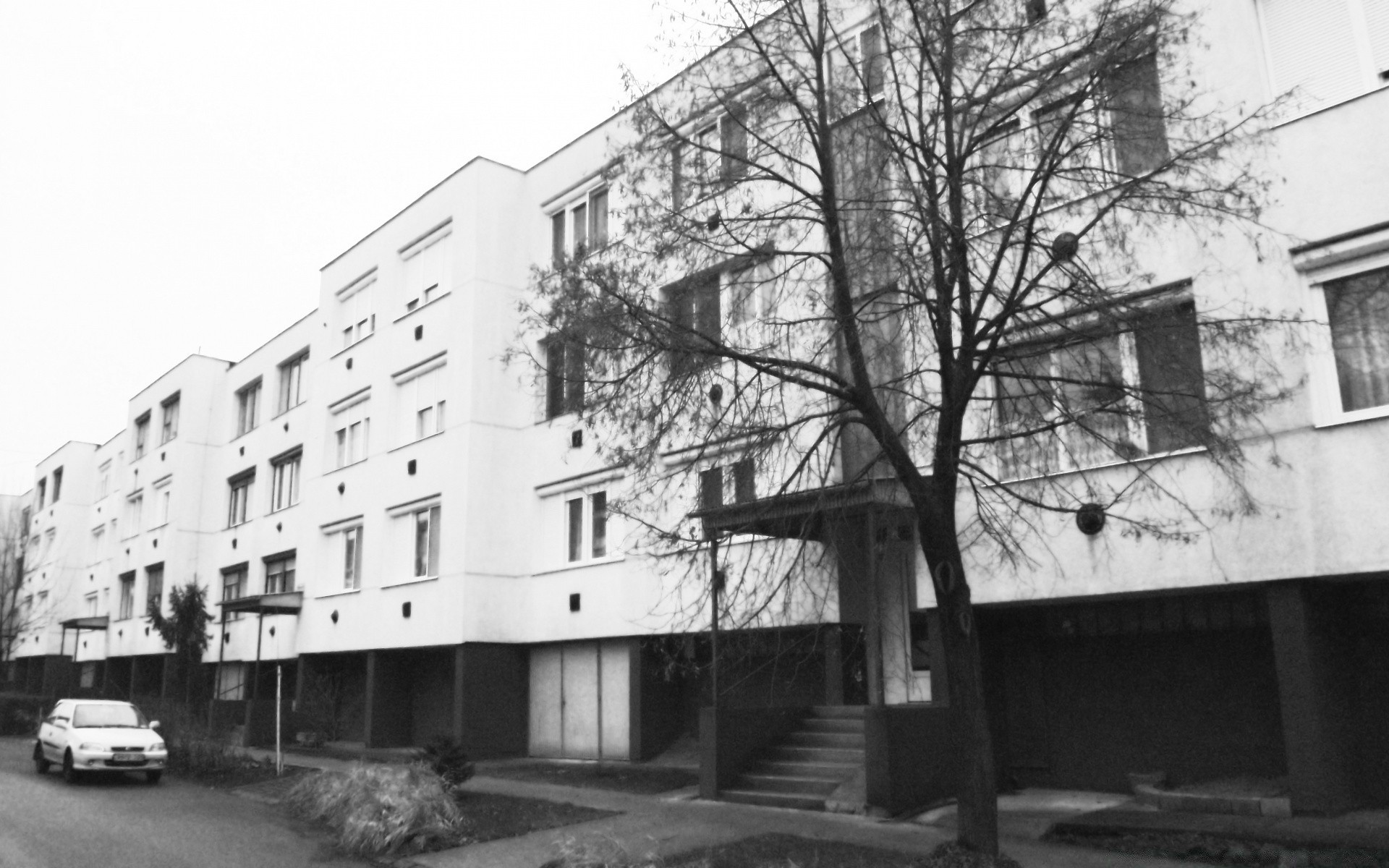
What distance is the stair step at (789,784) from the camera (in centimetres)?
1370

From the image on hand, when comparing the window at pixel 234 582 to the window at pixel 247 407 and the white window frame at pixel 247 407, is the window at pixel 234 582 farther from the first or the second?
the window at pixel 247 407

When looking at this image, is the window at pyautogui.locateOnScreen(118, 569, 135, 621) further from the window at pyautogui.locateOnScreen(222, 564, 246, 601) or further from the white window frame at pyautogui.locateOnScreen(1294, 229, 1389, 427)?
the white window frame at pyautogui.locateOnScreen(1294, 229, 1389, 427)

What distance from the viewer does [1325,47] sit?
1159 cm

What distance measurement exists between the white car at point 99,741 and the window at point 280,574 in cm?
921

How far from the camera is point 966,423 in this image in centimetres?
1303

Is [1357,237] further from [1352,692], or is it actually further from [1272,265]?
[1352,692]

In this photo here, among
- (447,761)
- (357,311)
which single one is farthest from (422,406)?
(447,761)

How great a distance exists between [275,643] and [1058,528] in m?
22.3

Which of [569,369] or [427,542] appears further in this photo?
[427,542]

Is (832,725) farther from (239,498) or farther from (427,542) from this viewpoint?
(239,498)

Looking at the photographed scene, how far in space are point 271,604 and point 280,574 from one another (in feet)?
16.7

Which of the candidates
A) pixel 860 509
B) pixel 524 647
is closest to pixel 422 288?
pixel 524 647

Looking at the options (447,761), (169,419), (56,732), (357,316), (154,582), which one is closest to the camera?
(447,761)

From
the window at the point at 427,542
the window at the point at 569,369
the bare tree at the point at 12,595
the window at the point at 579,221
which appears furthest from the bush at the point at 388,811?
the bare tree at the point at 12,595
